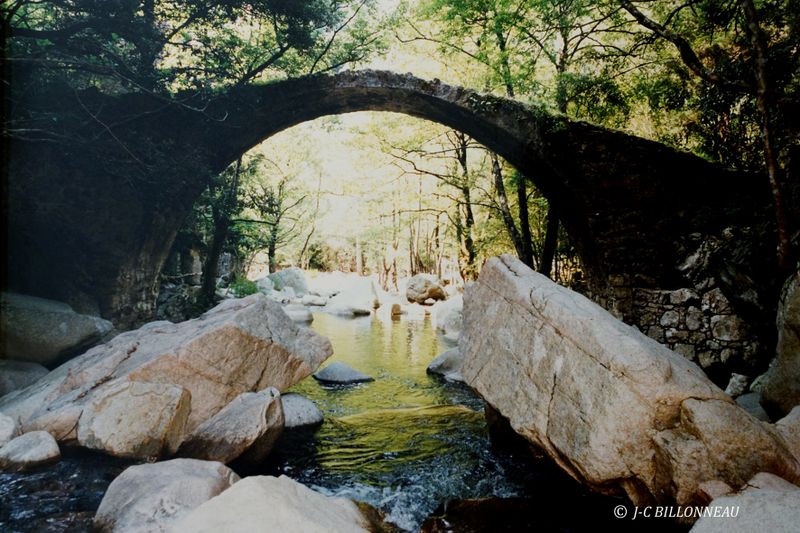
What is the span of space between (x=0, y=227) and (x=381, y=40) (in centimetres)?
764

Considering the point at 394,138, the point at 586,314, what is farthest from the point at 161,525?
the point at 394,138

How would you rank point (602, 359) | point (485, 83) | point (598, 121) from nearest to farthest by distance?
point (602, 359), point (598, 121), point (485, 83)

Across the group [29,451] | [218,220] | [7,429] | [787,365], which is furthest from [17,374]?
[787,365]

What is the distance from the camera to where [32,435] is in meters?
3.72

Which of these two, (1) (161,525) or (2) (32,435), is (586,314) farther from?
(2) (32,435)

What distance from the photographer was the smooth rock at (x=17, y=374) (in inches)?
199

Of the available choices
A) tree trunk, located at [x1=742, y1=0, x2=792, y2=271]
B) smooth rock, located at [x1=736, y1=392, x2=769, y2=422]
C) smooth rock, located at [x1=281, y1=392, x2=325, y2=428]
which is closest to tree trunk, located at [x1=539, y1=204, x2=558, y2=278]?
tree trunk, located at [x1=742, y1=0, x2=792, y2=271]

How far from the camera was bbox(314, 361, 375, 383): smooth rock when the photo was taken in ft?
24.4

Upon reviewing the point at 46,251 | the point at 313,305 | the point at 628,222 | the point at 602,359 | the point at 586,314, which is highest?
the point at 628,222

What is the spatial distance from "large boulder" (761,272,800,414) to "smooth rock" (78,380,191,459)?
564 centimetres

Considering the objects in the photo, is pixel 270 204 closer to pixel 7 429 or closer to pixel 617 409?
pixel 7 429

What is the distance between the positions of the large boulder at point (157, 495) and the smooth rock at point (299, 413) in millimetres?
1970

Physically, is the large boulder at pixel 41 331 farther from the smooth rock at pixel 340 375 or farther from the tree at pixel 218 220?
the tree at pixel 218 220

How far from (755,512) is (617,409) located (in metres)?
0.78
